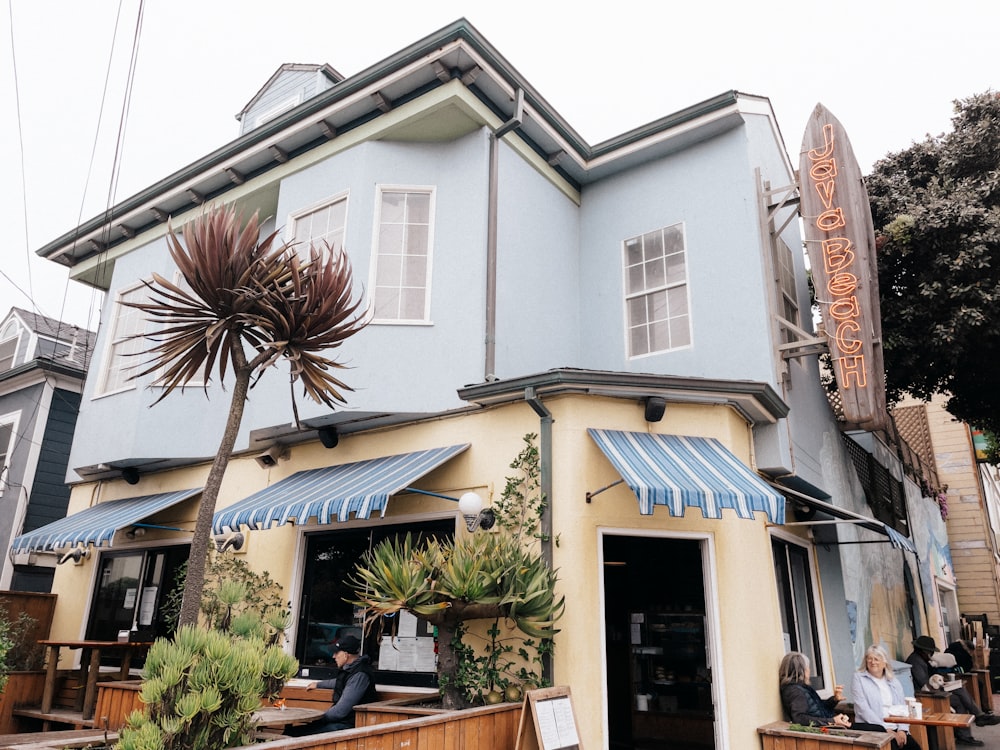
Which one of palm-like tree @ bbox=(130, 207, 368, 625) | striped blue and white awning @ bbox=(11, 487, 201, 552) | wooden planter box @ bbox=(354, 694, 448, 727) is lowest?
wooden planter box @ bbox=(354, 694, 448, 727)

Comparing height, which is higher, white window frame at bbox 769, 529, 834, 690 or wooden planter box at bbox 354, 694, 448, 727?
white window frame at bbox 769, 529, 834, 690

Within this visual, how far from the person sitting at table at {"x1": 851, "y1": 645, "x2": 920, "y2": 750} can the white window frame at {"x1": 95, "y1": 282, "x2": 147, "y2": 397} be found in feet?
37.1

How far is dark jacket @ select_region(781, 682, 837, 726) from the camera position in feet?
23.3

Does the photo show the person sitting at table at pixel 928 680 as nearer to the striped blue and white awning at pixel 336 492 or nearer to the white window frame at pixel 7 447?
the striped blue and white awning at pixel 336 492

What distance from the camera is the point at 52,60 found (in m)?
9.51

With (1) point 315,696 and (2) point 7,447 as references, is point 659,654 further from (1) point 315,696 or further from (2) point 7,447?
(2) point 7,447

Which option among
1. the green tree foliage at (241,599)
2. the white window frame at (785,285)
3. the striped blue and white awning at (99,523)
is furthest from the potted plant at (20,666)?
the white window frame at (785,285)

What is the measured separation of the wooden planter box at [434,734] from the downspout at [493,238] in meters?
3.57

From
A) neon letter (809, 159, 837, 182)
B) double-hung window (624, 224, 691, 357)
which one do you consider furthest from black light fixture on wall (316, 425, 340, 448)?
neon letter (809, 159, 837, 182)

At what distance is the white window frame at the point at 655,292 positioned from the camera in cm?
960

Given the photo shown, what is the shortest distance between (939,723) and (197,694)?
283 inches

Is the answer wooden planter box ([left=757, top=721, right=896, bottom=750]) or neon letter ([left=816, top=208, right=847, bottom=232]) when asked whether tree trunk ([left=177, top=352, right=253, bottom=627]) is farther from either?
neon letter ([left=816, top=208, right=847, bottom=232])

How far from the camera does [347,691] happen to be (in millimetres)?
6770

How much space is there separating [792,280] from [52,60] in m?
10.6
